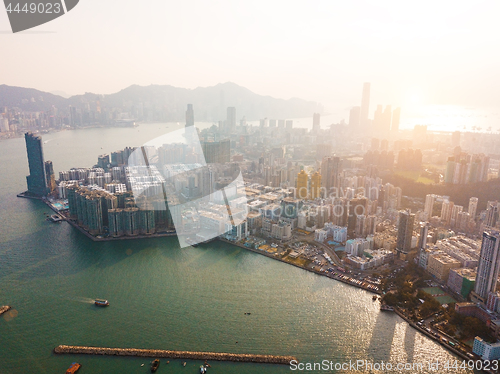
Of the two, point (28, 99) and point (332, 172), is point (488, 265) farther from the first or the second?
point (28, 99)

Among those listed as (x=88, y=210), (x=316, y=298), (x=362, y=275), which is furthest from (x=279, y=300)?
(x=88, y=210)

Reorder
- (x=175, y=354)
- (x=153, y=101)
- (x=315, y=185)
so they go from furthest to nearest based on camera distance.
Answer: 1. (x=153, y=101)
2. (x=315, y=185)
3. (x=175, y=354)

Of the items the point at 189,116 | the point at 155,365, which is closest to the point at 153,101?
the point at 189,116

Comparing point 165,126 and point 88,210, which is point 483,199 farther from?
point 165,126

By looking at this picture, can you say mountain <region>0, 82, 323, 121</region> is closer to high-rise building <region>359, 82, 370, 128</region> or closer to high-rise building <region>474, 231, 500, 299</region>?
high-rise building <region>359, 82, 370, 128</region>

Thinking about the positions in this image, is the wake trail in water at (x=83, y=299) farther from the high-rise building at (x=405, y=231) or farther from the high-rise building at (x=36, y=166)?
the high-rise building at (x=36, y=166)

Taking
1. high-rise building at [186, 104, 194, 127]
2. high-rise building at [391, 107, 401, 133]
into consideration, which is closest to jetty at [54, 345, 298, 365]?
high-rise building at [186, 104, 194, 127]

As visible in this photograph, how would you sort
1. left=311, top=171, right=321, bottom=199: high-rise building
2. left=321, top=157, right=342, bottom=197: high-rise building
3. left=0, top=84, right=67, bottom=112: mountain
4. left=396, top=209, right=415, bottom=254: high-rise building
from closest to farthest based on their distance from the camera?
left=396, top=209, right=415, bottom=254: high-rise building → left=311, top=171, right=321, bottom=199: high-rise building → left=321, top=157, right=342, bottom=197: high-rise building → left=0, top=84, right=67, bottom=112: mountain
